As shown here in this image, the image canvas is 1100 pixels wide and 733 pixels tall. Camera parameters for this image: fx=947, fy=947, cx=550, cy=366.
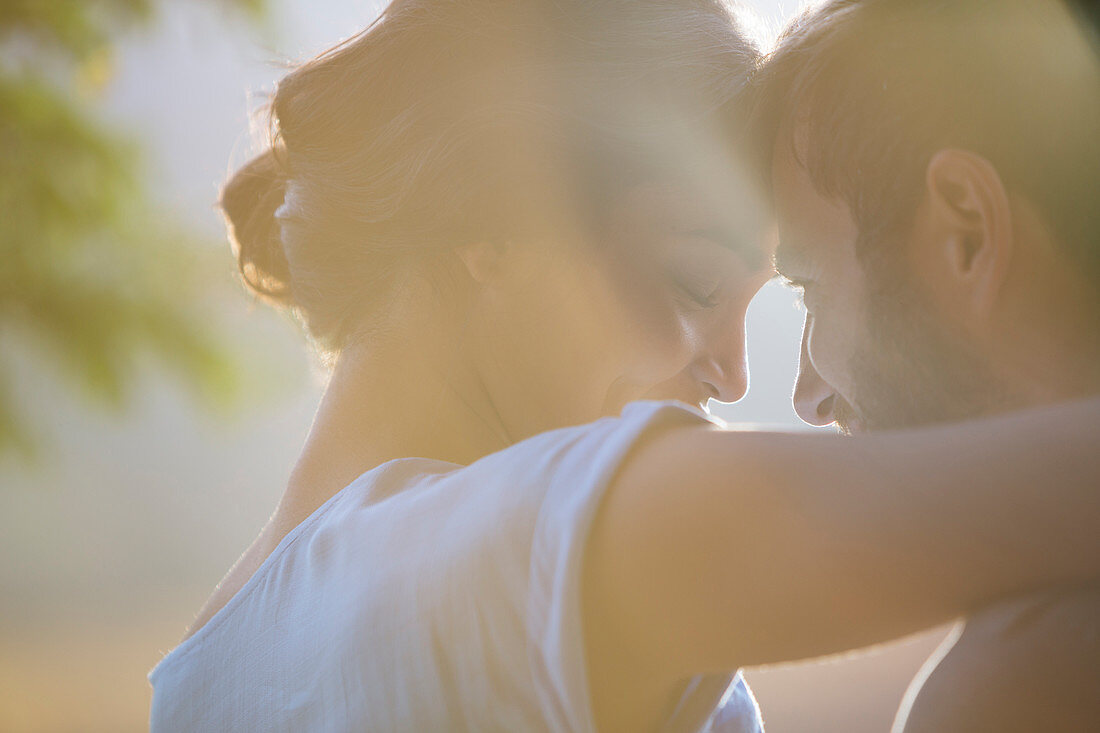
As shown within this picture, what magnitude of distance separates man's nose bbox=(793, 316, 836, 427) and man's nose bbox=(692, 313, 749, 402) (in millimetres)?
113

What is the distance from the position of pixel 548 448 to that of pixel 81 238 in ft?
19.0

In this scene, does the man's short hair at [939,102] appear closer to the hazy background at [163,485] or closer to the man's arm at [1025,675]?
the man's arm at [1025,675]

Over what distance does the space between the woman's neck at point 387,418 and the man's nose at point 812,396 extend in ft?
1.69

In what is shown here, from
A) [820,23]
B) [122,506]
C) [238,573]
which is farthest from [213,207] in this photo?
[122,506]

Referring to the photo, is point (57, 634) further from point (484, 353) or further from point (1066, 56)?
point (1066, 56)

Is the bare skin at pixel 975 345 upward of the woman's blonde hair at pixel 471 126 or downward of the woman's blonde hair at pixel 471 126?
downward

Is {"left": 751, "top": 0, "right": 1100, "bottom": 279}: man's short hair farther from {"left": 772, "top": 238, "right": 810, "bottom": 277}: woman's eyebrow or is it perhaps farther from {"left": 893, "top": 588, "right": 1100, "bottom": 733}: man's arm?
{"left": 893, "top": 588, "right": 1100, "bottom": 733}: man's arm

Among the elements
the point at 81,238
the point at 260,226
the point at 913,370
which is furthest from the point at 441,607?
the point at 81,238

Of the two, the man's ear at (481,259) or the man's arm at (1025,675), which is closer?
the man's arm at (1025,675)

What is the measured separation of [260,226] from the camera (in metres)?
1.64

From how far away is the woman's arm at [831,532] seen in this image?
0.65 m

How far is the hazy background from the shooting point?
580 cm

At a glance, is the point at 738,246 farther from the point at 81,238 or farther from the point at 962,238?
the point at 81,238

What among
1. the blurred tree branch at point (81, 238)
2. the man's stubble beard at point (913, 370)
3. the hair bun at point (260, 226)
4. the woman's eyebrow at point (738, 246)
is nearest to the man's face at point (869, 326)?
the man's stubble beard at point (913, 370)
